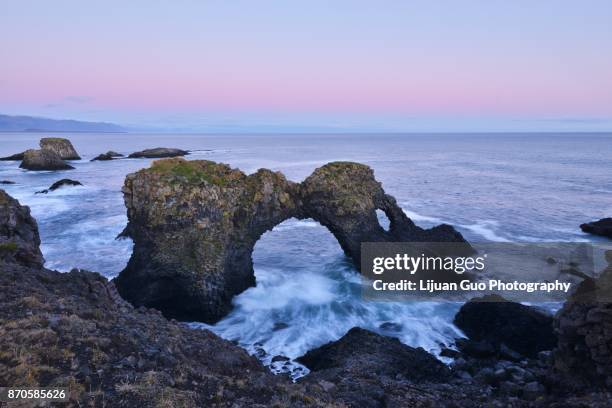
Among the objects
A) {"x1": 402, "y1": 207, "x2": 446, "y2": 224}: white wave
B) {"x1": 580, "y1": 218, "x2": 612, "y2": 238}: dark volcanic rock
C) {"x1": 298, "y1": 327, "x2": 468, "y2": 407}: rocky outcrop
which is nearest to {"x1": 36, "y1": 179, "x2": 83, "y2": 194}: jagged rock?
{"x1": 402, "y1": 207, "x2": 446, "y2": 224}: white wave

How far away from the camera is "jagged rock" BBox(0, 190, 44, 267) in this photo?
2077 cm

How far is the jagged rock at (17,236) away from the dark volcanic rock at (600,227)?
56.7 meters

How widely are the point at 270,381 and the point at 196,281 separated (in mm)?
16641

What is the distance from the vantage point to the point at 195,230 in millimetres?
30469

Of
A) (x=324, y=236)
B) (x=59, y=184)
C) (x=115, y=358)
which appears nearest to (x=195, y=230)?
(x=115, y=358)

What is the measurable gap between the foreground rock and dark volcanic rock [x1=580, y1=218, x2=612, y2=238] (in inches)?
1964

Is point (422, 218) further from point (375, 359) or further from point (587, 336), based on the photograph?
point (587, 336)

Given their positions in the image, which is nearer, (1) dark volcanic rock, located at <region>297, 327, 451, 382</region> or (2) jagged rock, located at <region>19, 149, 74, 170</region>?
(1) dark volcanic rock, located at <region>297, 327, 451, 382</region>

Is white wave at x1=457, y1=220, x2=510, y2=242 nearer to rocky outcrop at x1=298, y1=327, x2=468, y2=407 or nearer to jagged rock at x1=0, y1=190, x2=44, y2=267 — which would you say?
rocky outcrop at x1=298, y1=327, x2=468, y2=407

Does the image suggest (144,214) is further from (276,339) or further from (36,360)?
(36,360)

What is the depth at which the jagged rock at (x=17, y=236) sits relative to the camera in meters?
20.8

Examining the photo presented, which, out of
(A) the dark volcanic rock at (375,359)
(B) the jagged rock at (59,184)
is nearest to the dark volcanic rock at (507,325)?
(A) the dark volcanic rock at (375,359)

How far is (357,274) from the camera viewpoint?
3884cm

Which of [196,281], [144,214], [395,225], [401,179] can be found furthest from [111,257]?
[401,179]
